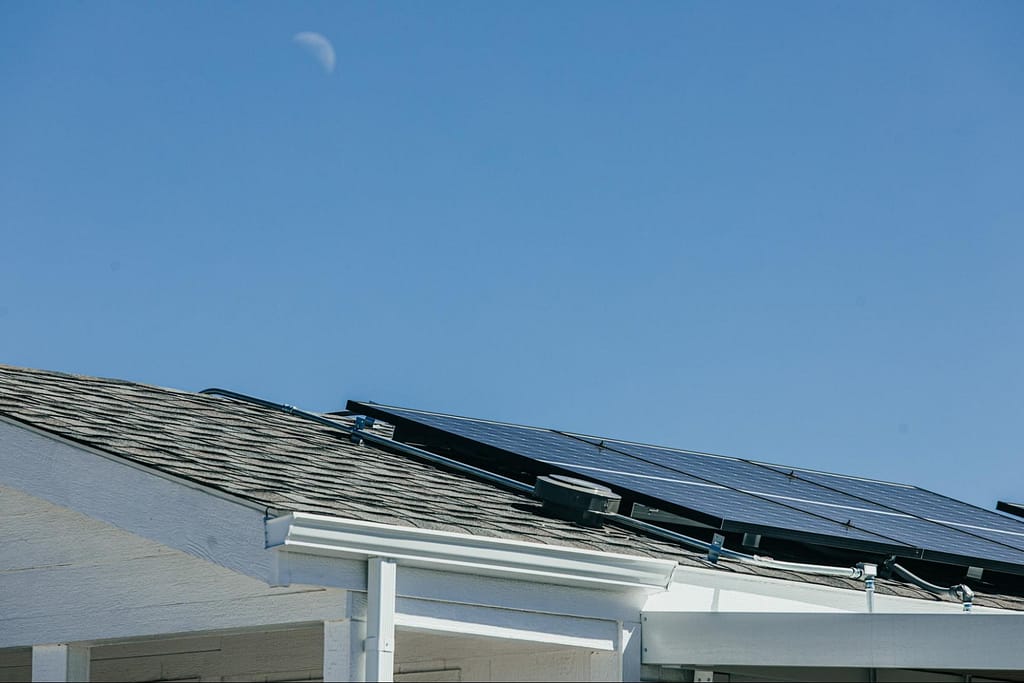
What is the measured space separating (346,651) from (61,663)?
6.56 feet

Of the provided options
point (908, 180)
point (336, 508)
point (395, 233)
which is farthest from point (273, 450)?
point (395, 233)

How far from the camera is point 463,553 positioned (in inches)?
235

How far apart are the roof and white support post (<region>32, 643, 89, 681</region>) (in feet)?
3.62

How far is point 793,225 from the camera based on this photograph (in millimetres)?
29594

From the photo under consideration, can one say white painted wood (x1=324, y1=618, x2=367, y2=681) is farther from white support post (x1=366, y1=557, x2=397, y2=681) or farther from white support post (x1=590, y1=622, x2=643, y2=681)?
white support post (x1=590, y1=622, x2=643, y2=681)

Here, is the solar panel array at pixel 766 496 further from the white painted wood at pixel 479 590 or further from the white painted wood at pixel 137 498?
the white painted wood at pixel 137 498

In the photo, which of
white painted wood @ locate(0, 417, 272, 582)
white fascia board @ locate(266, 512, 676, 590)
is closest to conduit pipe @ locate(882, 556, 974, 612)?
white fascia board @ locate(266, 512, 676, 590)

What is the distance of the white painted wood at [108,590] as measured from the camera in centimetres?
615

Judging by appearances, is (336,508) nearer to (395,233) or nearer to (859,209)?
(859,209)

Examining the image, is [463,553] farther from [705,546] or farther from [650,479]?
[650,479]

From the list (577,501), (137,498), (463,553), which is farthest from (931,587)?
(137,498)

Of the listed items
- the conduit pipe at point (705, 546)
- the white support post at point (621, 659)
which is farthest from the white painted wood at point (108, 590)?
the conduit pipe at point (705, 546)

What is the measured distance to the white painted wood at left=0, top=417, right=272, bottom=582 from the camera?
5.74 m

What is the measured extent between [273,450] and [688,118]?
912 inches
